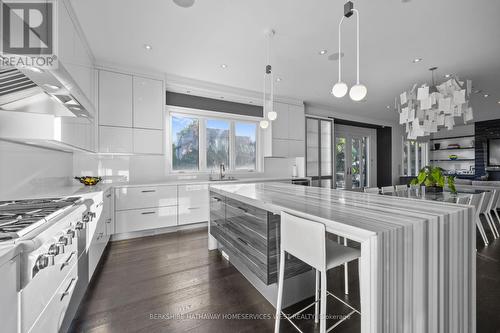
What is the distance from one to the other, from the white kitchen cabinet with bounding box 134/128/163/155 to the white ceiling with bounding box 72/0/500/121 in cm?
102

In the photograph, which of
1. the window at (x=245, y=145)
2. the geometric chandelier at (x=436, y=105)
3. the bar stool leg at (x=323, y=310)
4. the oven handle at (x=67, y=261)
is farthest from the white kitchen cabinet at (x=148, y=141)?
the geometric chandelier at (x=436, y=105)

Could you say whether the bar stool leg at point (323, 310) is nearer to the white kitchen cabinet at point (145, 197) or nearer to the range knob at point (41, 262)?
the range knob at point (41, 262)

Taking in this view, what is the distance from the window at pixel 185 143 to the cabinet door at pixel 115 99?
2.94 feet

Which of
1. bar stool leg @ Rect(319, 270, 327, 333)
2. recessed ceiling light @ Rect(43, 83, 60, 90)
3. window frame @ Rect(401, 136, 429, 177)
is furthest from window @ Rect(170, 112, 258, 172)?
window frame @ Rect(401, 136, 429, 177)

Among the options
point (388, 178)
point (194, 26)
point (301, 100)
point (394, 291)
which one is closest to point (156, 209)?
point (194, 26)

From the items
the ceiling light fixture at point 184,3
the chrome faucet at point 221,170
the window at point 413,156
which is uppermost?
the ceiling light fixture at point 184,3

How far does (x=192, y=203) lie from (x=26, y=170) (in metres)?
2.14

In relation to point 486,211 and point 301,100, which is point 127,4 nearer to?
point 301,100

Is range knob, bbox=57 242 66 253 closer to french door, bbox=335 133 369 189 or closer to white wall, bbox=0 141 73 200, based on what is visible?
white wall, bbox=0 141 73 200

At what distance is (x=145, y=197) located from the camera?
10.6ft

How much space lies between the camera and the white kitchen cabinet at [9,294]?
690 millimetres

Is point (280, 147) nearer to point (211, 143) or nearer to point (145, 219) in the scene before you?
point (211, 143)

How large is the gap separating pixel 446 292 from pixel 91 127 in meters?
3.86

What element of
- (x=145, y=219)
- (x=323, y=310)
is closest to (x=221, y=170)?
(x=145, y=219)
